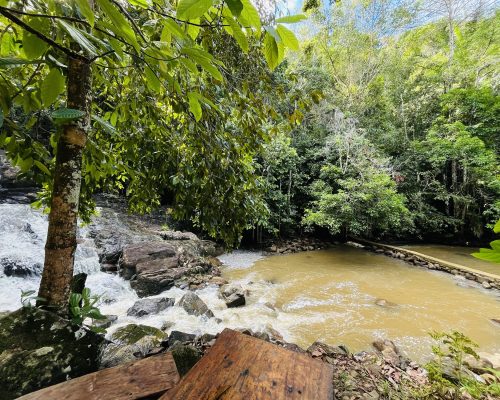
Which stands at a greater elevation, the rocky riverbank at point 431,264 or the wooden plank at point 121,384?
the wooden plank at point 121,384

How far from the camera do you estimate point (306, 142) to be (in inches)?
443

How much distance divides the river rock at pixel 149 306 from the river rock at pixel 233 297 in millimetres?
979

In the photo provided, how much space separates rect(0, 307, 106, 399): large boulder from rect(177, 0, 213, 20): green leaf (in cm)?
160

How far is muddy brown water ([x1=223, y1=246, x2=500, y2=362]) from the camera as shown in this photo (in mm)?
3979

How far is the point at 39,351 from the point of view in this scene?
4.33ft

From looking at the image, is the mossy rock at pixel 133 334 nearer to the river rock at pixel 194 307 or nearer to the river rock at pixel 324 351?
the river rock at pixel 194 307

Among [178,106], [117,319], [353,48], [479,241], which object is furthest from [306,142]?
[178,106]

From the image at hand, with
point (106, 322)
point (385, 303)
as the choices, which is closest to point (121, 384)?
point (106, 322)

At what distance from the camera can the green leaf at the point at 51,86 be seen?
621 mm

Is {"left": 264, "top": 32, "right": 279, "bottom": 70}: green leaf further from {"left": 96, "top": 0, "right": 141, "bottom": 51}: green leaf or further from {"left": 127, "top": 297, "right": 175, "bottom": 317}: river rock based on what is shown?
{"left": 127, "top": 297, "right": 175, "bottom": 317}: river rock

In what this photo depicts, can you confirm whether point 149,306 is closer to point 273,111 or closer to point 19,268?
point 19,268

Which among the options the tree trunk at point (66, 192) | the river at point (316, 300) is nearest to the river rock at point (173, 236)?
the river at point (316, 300)

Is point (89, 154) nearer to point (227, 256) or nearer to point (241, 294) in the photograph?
point (241, 294)

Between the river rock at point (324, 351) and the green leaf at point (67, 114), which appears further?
the river rock at point (324, 351)
